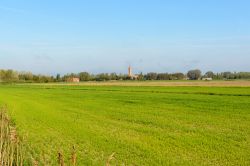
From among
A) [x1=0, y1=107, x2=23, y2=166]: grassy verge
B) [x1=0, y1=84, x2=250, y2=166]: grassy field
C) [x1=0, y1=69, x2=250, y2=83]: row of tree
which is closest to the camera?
[x1=0, y1=107, x2=23, y2=166]: grassy verge

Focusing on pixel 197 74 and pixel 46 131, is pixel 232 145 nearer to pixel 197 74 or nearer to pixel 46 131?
pixel 46 131

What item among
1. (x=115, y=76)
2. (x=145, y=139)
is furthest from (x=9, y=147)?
(x=115, y=76)

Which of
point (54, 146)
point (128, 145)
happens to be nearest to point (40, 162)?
point (54, 146)

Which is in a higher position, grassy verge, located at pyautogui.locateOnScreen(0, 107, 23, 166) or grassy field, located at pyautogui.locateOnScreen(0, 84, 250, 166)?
grassy verge, located at pyautogui.locateOnScreen(0, 107, 23, 166)

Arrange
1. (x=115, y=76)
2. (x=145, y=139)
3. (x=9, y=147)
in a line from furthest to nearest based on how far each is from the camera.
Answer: (x=115, y=76) < (x=145, y=139) < (x=9, y=147)

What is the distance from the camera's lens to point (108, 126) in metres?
18.0

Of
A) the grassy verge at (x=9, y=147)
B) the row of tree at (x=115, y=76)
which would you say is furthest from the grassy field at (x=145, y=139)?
the row of tree at (x=115, y=76)

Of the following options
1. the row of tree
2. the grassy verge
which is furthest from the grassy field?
the row of tree

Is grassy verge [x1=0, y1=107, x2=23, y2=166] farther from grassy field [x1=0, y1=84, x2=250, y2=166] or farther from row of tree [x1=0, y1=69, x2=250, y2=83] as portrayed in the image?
row of tree [x1=0, y1=69, x2=250, y2=83]

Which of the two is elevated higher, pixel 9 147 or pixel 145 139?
pixel 9 147

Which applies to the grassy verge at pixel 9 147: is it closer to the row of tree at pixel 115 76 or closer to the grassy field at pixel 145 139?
the grassy field at pixel 145 139

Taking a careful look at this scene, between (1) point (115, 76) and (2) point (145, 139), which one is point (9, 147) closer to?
(2) point (145, 139)

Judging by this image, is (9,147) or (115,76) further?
(115,76)

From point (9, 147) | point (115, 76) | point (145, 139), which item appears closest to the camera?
point (9, 147)
